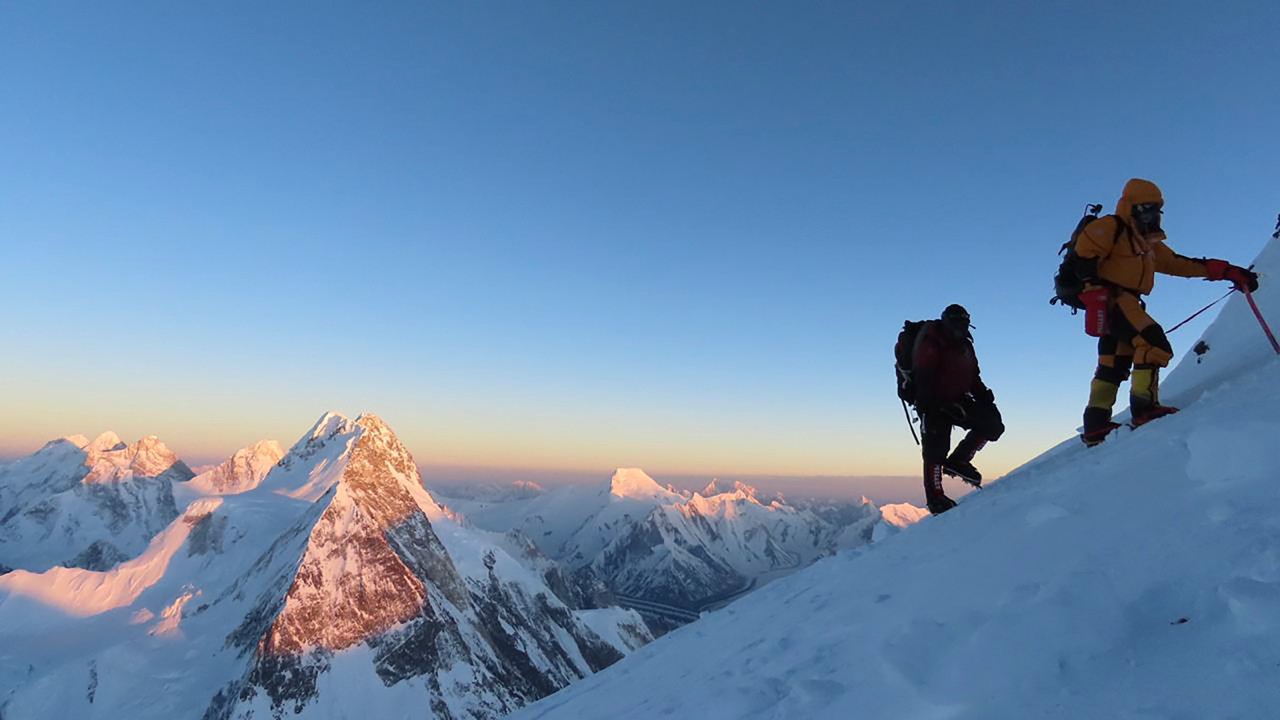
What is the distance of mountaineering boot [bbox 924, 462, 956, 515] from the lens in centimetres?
939

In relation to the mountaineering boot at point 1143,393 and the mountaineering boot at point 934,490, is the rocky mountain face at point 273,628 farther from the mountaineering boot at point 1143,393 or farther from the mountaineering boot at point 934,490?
the mountaineering boot at point 1143,393

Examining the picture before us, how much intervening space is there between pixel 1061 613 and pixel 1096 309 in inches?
261

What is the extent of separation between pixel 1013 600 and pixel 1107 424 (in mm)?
5798

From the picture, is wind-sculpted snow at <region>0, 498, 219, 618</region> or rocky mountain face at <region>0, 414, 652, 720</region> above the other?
wind-sculpted snow at <region>0, 498, 219, 618</region>

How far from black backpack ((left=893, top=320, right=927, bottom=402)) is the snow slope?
300cm

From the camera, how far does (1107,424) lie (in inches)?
336

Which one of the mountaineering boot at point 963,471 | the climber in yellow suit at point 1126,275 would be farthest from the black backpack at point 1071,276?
the mountaineering boot at point 963,471

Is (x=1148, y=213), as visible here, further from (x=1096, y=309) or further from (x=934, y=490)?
(x=934, y=490)

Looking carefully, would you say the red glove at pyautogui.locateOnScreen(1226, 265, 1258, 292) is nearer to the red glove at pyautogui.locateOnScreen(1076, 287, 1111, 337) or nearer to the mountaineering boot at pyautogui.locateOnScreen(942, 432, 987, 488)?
the red glove at pyautogui.locateOnScreen(1076, 287, 1111, 337)

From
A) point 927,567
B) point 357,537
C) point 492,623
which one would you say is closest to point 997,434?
point 927,567

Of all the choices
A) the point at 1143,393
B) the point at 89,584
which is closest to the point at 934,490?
the point at 1143,393

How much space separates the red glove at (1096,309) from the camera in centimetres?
872

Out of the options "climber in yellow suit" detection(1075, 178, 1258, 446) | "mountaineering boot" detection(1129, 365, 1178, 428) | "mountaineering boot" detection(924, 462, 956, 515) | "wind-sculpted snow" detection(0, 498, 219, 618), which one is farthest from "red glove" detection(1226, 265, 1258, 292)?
"wind-sculpted snow" detection(0, 498, 219, 618)

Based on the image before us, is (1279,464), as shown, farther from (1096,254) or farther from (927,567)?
(1096,254)
